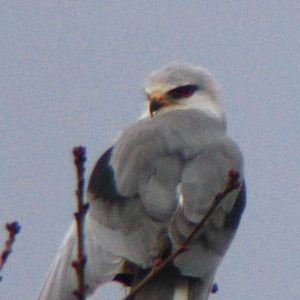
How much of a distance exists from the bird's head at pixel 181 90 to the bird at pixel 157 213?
92 cm

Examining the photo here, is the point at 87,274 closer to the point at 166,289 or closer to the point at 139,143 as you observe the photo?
the point at 166,289

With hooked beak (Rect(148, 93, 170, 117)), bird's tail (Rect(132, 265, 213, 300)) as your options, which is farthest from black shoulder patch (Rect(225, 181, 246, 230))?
hooked beak (Rect(148, 93, 170, 117))

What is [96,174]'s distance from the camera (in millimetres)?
4332

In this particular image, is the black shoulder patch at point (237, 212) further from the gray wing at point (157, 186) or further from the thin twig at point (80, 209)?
the thin twig at point (80, 209)

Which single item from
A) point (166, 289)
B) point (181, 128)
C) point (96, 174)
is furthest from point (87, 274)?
point (181, 128)

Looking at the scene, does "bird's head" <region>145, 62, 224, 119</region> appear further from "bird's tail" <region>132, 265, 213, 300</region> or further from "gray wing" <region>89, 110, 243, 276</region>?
"bird's tail" <region>132, 265, 213, 300</region>

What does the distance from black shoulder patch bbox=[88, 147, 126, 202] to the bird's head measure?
3.46 feet

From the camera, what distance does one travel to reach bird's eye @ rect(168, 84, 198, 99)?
560 centimetres

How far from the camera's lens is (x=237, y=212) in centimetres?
421

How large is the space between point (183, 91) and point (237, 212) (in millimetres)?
1664

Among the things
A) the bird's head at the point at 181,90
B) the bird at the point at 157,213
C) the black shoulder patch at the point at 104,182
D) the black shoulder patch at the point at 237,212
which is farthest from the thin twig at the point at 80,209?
the bird's head at the point at 181,90

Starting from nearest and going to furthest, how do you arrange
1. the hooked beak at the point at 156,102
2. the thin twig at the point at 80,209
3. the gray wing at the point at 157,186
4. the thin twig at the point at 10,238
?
the thin twig at the point at 80,209 → the thin twig at the point at 10,238 → the gray wing at the point at 157,186 → the hooked beak at the point at 156,102

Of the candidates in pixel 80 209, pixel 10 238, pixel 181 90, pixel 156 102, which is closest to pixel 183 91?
pixel 181 90

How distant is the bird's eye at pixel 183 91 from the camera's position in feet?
18.4
